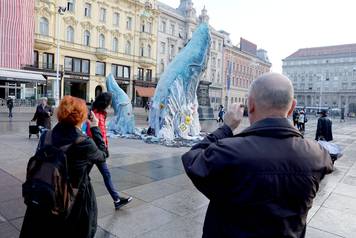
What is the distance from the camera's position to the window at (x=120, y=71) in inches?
1577

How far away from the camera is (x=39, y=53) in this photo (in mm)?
31719

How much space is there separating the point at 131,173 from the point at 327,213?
374 cm

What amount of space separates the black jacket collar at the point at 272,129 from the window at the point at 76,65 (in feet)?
118

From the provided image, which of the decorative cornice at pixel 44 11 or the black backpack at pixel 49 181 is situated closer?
the black backpack at pixel 49 181

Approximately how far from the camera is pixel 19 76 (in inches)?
1109

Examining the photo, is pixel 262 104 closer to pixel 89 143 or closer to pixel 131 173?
pixel 89 143

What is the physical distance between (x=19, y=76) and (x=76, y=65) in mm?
8424

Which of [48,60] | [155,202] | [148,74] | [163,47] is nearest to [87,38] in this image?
[48,60]

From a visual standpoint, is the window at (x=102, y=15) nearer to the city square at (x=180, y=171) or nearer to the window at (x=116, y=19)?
the window at (x=116, y=19)

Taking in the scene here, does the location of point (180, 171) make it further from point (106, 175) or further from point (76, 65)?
point (76, 65)

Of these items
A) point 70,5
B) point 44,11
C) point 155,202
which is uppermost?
point 70,5

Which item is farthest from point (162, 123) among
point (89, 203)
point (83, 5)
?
point (83, 5)

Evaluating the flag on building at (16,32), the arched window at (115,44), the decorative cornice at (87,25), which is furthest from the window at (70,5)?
the arched window at (115,44)

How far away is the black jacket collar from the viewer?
58.9 inches
